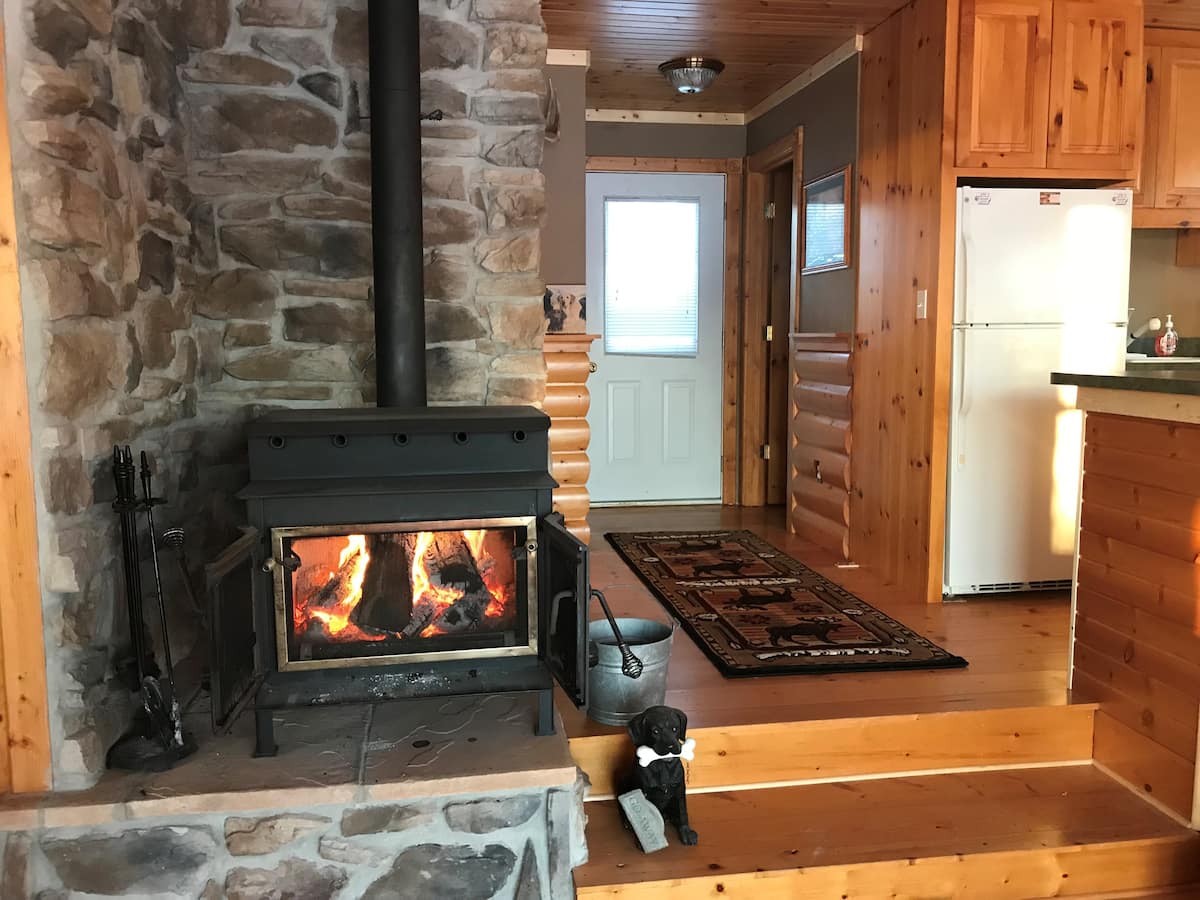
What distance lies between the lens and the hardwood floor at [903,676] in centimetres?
254

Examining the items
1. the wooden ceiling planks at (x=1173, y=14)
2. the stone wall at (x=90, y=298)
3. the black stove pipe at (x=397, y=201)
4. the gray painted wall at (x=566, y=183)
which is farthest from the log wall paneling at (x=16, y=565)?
the wooden ceiling planks at (x=1173, y=14)

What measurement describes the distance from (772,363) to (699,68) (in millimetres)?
1877

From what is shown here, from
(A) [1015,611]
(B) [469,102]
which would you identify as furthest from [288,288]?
(A) [1015,611]

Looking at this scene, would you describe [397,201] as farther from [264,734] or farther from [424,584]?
[264,734]

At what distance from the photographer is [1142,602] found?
2346 mm

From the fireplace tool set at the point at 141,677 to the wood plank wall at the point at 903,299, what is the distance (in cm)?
268

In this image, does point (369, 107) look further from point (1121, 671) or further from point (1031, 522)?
point (1031, 522)

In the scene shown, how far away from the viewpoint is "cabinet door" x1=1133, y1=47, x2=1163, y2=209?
398cm

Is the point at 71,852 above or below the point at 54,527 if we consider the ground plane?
below

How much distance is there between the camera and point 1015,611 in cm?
352

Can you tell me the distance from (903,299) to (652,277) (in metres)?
2.05

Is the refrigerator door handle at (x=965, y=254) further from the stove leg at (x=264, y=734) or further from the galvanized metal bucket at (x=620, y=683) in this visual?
the stove leg at (x=264, y=734)

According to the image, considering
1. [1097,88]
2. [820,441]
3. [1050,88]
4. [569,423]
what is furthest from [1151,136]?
[569,423]

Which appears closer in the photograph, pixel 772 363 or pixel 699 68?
pixel 699 68
